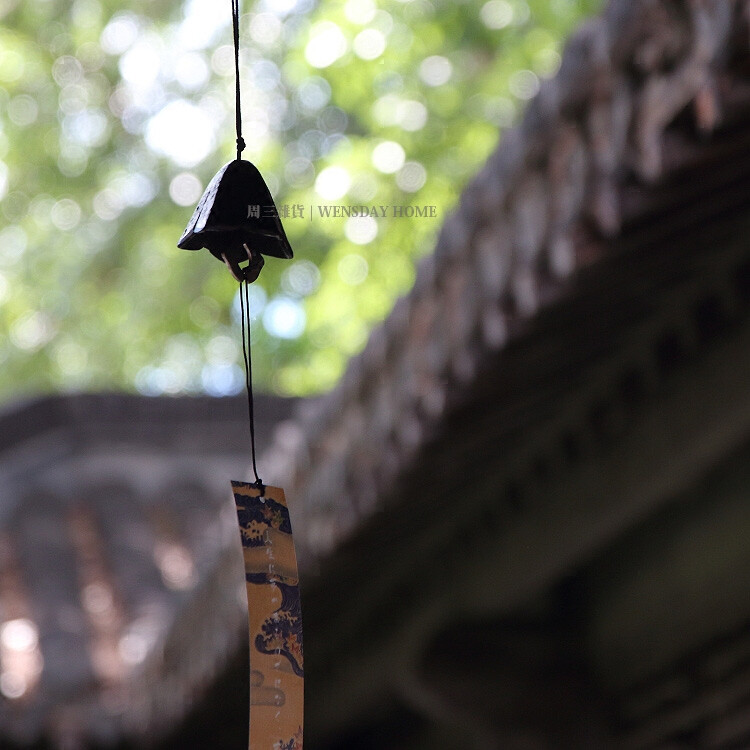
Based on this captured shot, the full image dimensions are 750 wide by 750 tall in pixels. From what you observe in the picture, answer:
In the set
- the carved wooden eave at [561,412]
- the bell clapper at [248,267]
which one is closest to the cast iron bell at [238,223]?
the bell clapper at [248,267]

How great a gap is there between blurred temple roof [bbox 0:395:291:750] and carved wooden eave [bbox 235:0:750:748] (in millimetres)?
1574

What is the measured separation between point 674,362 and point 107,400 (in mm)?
3282

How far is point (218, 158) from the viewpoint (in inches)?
336

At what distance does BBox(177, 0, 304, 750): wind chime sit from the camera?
50.6 inches

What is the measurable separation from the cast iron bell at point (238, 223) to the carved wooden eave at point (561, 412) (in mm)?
504

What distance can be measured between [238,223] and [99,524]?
451 cm

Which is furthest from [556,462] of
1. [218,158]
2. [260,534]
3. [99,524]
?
[218,158]

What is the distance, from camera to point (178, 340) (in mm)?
9562

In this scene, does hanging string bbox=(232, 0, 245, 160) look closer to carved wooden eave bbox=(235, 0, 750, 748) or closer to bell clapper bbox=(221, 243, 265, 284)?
bell clapper bbox=(221, 243, 265, 284)

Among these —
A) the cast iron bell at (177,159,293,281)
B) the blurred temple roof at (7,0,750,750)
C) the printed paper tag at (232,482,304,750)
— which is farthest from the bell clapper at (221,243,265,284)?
the blurred temple roof at (7,0,750,750)

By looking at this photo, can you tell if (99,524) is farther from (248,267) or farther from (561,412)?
(248,267)

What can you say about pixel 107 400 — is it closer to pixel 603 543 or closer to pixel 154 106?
pixel 603 543

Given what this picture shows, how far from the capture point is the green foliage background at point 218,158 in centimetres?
595

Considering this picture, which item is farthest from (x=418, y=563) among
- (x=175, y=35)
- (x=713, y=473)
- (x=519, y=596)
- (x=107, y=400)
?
(x=175, y=35)
